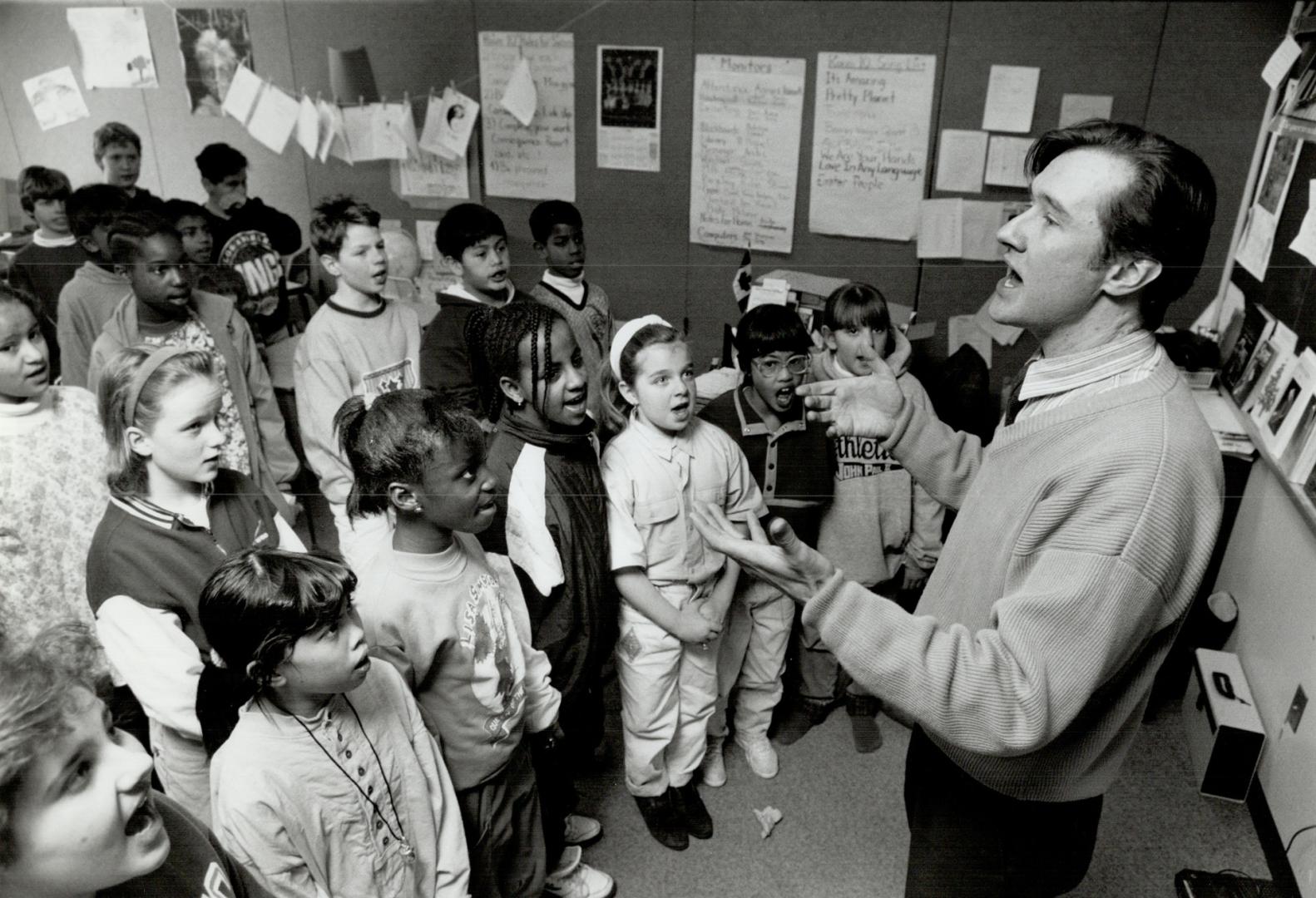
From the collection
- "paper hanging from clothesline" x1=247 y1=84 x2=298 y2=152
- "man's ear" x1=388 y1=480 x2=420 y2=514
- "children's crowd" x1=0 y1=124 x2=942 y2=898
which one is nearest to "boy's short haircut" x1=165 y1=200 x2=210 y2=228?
"children's crowd" x1=0 y1=124 x2=942 y2=898

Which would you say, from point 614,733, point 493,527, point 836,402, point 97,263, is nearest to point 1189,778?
point 614,733

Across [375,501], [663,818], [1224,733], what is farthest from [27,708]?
[1224,733]

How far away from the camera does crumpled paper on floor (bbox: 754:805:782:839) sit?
→ 167 centimetres

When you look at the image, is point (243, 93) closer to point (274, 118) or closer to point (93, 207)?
point (274, 118)

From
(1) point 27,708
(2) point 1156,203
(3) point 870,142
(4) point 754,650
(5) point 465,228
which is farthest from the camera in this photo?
(4) point 754,650

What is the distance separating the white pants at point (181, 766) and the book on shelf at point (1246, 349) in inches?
94.1

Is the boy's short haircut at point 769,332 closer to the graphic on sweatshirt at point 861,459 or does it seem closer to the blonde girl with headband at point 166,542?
the graphic on sweatshirt at point 861,459

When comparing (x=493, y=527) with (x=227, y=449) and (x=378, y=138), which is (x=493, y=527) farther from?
(x=378, y=138)

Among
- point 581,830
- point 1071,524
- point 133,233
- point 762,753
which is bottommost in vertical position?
point 581,830

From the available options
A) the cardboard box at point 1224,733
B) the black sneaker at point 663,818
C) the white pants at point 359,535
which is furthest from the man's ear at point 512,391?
the cardboard box at point 1224,733

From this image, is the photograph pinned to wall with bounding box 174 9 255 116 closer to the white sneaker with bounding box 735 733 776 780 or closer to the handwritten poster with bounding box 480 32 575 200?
the handwritten poster with bounding box 480 32 575 200

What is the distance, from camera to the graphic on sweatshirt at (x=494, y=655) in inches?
48.9

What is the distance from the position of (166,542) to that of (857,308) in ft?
3.45

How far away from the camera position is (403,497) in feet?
3.79
